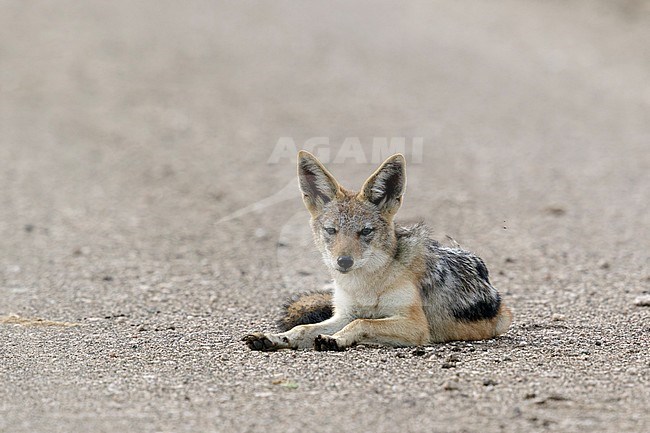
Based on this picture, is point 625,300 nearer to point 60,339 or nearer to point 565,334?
point 565,334

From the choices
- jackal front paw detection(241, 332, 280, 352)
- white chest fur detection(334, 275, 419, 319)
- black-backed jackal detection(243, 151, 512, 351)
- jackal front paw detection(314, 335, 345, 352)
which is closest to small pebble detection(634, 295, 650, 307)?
black-backed jackal detection(243, 151, 512, 351)

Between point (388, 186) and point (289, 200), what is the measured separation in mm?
6736

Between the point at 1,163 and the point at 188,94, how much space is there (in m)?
5.95

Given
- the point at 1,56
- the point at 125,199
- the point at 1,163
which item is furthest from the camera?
the point at 1,56

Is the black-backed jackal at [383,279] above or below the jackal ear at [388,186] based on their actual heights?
below

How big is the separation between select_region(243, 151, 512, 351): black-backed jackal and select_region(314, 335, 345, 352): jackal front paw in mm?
127

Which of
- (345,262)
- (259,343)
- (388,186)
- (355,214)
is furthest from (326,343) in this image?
(388,186)

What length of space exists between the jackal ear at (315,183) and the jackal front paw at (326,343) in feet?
3.72

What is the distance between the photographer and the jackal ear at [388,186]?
7.41 meters

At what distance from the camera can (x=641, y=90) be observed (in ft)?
67.0

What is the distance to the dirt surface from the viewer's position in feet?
19.1

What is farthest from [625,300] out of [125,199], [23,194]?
[23,194]

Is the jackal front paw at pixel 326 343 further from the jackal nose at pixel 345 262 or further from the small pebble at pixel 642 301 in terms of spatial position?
the small pebble at pixel 642 301
